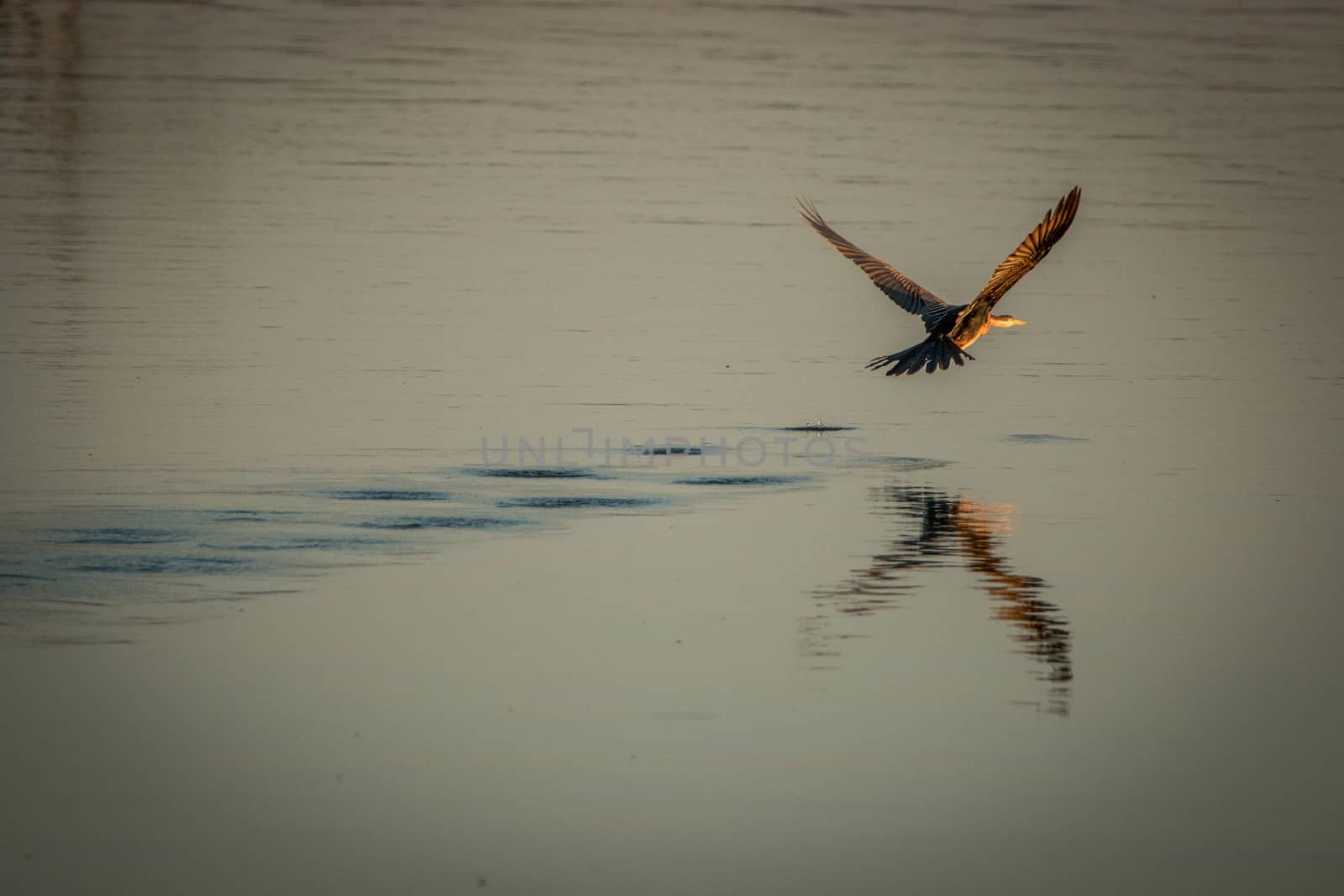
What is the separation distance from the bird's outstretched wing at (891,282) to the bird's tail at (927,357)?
48cm

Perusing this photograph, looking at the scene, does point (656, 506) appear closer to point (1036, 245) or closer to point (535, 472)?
point (535, 472)

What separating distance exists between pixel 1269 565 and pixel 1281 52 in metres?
20.5

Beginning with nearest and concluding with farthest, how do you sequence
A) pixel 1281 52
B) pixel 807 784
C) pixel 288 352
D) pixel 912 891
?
pixel 912 891, pixel 807 784, pixel 288 352, pixel 1281 52

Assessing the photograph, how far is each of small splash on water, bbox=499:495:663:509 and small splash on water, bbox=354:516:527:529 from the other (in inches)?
11.3

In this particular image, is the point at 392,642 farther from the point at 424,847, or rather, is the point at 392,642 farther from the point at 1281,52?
the point at 1281,52

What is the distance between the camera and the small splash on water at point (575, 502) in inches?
401

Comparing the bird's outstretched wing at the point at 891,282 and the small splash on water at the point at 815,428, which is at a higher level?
the bird's outstretched wing at the point at 891,282

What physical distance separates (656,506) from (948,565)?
1692mm

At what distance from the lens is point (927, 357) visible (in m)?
11.8

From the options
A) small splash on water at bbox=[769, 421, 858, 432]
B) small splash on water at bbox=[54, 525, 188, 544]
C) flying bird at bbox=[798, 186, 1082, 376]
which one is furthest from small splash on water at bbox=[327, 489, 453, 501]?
flying bird at bbox=[798, 186, 1082, 376]

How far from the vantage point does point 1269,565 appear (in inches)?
376

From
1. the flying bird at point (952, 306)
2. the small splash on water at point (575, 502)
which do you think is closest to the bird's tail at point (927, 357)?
the flying bird at point (952, 306)

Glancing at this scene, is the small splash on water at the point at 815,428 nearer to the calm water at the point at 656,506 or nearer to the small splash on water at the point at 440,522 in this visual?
the calm water at the point at 656,506

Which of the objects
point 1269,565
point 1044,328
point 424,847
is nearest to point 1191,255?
point 1044,328
